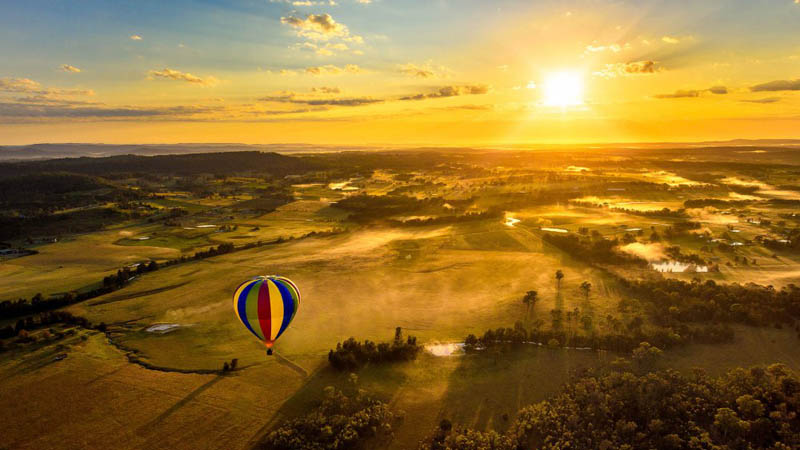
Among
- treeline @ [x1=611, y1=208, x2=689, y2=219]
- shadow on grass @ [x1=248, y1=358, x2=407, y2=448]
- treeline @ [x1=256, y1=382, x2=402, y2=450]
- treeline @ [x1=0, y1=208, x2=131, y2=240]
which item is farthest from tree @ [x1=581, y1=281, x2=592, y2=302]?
treeline @ [x1=0, y1=208, x2=131, y2=240]

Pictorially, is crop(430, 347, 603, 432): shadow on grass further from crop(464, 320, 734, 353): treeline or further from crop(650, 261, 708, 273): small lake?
crop(650, 261, 708, 273): small lake

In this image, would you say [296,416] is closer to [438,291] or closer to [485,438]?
[485,438]

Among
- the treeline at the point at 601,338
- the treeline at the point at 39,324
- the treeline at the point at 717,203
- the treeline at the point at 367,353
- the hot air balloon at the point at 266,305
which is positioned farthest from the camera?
the treeline at the point at 717,203

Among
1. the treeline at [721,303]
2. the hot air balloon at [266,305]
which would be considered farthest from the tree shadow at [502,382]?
the hot air balloon at [266,305]

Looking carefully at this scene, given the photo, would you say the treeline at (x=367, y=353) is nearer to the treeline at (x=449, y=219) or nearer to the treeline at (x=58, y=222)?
the treeline at (x=449, y=219)

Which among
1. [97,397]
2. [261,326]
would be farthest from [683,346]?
[97,397]
